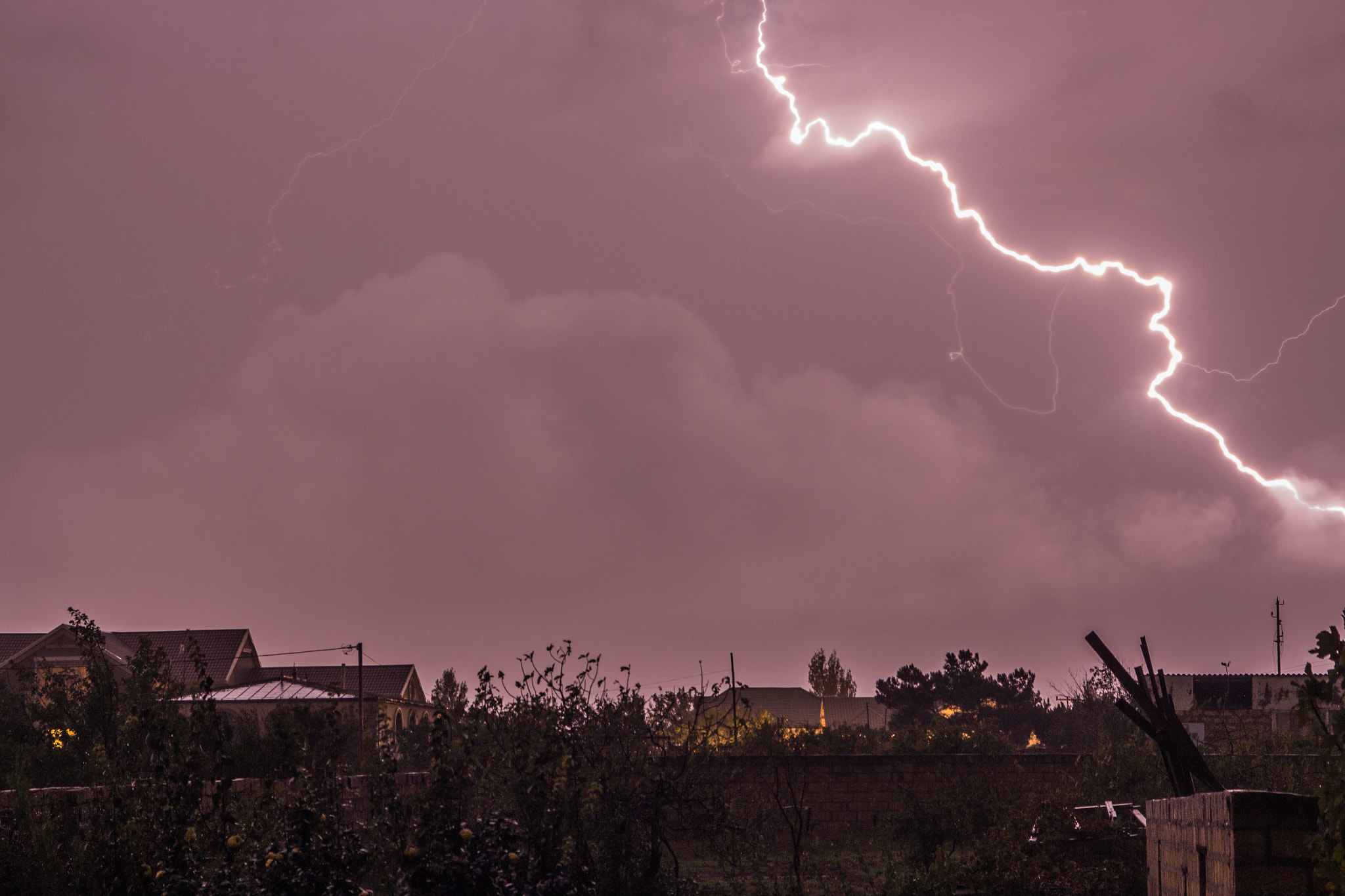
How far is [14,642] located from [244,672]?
10212 millimetres

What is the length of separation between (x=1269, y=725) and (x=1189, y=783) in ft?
102

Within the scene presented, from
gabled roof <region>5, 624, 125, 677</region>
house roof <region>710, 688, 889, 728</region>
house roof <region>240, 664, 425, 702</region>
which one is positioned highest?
gabled roof <region>5, 624, 125, 677</region>

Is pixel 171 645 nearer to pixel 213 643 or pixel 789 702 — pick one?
pixel 213 643

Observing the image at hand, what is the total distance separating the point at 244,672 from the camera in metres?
57.6

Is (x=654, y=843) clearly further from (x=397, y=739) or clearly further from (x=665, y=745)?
(x=397, y=739)

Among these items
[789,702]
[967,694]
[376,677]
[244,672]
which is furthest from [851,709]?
[244,672]

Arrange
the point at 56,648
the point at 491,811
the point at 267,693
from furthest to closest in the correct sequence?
the point at 56,648
the point at 267,693
the point at 491,811

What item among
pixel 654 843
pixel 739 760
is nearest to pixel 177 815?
pixel 654 843

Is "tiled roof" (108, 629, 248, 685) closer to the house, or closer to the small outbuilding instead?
the house

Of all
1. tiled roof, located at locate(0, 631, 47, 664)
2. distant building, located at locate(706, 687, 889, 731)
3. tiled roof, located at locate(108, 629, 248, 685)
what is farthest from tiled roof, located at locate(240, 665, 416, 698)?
distant building, located at locate(706, 687, 889, 731)

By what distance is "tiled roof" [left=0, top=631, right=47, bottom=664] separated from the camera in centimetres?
5323

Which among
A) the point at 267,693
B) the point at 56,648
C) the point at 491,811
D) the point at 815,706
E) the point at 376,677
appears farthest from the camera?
the point at 815,706

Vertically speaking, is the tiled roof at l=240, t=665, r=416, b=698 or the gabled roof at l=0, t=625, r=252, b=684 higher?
the gabled roof at l=0, t=625, r=252, b=684

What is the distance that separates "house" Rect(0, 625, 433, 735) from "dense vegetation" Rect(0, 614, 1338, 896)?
2482 centimetres
